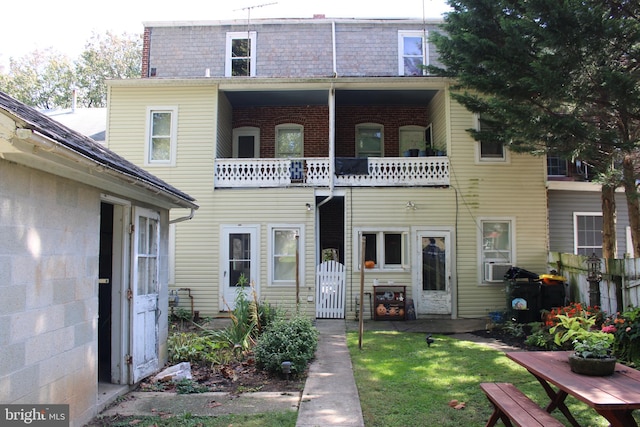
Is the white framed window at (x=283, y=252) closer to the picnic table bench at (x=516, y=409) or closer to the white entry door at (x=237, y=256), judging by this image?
the white entry door at (x=237, y=256)

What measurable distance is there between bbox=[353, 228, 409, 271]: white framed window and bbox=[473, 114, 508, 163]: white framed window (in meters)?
3.07

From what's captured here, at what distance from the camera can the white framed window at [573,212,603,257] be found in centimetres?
1404

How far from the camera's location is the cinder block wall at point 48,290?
3.80m

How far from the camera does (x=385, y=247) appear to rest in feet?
43.1

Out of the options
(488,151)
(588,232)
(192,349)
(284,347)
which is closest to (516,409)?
(284,347)

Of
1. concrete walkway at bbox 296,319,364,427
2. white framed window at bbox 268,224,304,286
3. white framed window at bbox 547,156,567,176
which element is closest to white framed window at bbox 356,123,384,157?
white framed window at bbox 268,224,304,286

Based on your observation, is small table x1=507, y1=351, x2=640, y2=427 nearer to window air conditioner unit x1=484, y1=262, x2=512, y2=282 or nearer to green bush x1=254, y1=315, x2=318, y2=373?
green bush x1=254, y1=315, x2=318, y2=373

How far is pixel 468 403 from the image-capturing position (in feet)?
18.5

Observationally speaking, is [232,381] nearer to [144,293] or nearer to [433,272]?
[144,293]

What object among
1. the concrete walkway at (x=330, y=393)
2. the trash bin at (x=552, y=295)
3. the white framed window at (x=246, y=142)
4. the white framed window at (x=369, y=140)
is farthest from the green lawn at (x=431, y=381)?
the white framed window at (x=246, y=142)

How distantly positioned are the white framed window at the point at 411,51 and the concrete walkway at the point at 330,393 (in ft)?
31.8

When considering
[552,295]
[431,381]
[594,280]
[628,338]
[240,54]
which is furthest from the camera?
[240,54]

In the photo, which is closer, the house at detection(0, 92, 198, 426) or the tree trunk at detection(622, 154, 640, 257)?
the house at detection(0, 92, 198, 426)

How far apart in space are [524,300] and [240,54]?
11.5 m
